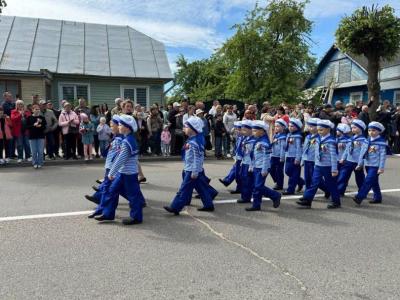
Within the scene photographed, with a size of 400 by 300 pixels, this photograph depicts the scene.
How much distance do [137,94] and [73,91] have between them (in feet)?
10.5

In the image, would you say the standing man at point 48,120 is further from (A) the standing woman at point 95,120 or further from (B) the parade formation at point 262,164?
(B) the parade formation at point 262,164

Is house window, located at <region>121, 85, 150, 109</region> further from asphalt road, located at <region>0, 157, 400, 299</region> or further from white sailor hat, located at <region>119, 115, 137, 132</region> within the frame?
white sailor hat, located at <region>119, 115, 137, 132</region>

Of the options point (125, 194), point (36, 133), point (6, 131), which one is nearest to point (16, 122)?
point (6, 131)

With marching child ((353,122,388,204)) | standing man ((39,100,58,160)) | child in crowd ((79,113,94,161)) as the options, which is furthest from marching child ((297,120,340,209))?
standing man ((39,100,58,160))

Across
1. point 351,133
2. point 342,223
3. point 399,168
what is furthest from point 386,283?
point 399,168

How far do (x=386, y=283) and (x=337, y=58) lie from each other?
104 ft

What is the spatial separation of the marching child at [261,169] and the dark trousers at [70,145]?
7.54 meters

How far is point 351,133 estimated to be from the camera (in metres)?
8.41

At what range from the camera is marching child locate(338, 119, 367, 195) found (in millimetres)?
7898

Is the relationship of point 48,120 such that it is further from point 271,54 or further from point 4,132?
point 271,54

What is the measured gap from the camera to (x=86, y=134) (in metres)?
12.8

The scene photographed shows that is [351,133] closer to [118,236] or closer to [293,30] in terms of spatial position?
[118,236]

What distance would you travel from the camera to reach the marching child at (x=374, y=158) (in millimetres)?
7642

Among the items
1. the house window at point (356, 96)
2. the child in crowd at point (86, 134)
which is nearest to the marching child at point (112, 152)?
the child in crowd at point (86, 134)
